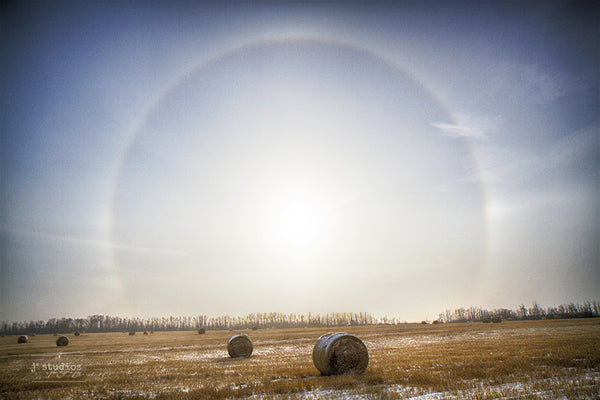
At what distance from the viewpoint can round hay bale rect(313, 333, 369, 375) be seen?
13.5 meters

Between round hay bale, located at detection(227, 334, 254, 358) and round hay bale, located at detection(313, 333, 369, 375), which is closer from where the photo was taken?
round hay bale, located at detection(313, 333, 369, 375)

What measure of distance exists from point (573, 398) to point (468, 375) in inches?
140

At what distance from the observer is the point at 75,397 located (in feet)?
35.6

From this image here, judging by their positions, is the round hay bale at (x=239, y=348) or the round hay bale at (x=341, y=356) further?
the round hay bale at (x=239, y=348)

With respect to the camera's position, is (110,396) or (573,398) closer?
(573,398)

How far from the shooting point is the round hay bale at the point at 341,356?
13484mm

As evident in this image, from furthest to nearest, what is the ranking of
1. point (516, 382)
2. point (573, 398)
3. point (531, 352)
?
point (531, 352)
point (516, 382)
point (573, 398)

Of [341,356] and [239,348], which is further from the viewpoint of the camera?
[239,348]

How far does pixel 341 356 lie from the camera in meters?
13.6

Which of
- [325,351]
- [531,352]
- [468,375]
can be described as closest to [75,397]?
[325,351]

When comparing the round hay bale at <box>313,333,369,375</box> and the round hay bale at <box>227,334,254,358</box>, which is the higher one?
the round hay bale at <box>313,333,369,375</box>

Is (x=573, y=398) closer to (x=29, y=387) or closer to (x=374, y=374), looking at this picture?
(x=374, y=374)

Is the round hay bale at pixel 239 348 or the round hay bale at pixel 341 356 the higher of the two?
the round hay bale at pixel 341 356

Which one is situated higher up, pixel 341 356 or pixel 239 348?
pixel 341 356
